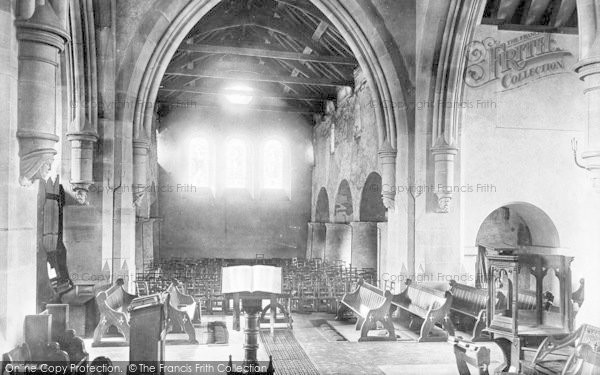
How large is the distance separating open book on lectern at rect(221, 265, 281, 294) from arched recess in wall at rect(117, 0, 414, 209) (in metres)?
4.62

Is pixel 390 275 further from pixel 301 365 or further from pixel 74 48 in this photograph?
pixel 74 48

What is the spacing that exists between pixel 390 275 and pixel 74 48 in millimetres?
7394

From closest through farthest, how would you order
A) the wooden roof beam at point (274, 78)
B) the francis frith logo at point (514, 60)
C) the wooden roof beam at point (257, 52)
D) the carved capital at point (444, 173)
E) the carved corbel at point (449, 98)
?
the carved corbel at point (449, 98) → the carved capital at point (444, 173) → the francis frith logo at point (514, 60) → the wooden roof beam at point (257, 52) → the wooden roof beam at point (274, 78)

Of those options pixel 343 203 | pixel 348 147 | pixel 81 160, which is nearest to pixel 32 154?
pixel 81 160

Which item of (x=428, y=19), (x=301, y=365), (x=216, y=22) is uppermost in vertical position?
(x=216, y=22)

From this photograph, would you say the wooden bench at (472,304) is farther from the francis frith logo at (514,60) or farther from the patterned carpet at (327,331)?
the francis frith logo at (514,60)

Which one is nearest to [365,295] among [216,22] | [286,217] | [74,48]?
[74,48]

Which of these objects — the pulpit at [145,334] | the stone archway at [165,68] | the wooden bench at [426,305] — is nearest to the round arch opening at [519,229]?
the wooden bench at [426,305]

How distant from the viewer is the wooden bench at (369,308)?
353 inches

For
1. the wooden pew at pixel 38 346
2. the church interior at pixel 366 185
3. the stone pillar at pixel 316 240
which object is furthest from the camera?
the stone pillar at pixel 316 240

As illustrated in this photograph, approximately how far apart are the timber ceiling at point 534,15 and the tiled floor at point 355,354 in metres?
6.40

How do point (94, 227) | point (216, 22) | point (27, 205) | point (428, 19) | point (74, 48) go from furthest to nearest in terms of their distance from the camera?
point (216, 22) < point (428, 19) < point (94, 227) < point (74, 48) < point (27, 205)

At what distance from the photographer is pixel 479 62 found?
10703mm

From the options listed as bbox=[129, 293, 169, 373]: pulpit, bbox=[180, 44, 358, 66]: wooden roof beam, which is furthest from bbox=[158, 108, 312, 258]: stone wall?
bbox=[129, 293, 169, 373]: pulpit
